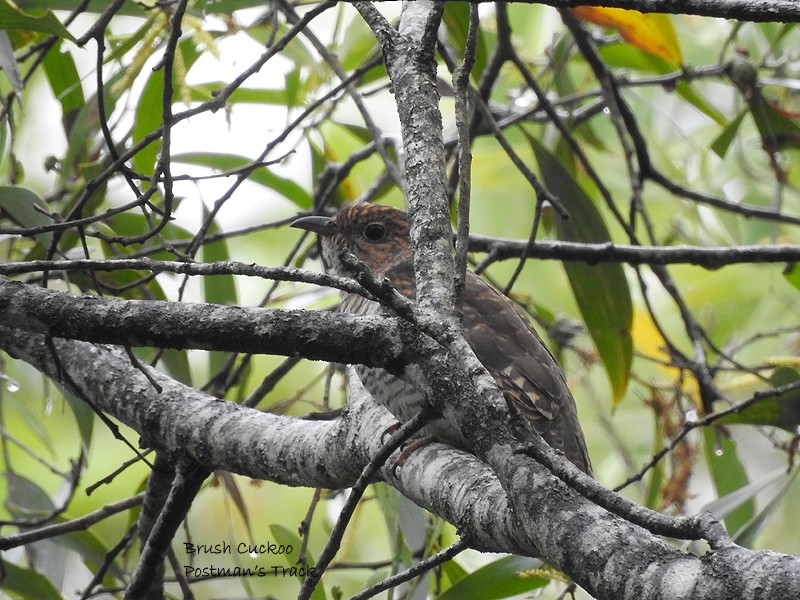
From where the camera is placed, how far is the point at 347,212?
12.1ft

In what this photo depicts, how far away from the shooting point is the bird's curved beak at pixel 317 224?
3531 mm

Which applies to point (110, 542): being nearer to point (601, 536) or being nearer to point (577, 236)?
point (577, 236)

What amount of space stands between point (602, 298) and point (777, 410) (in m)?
0.83

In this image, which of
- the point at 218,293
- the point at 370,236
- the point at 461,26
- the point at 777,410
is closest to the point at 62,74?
the point at 218,293

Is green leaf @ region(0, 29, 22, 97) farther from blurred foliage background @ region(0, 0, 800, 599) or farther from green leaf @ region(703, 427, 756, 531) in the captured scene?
green leaf @ region(703, 427, 756, 531)

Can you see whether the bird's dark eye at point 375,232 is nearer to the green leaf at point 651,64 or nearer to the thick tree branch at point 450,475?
the thick tree branch at point 450,475

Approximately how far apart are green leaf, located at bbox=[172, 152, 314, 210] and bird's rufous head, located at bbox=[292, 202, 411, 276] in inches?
12.6

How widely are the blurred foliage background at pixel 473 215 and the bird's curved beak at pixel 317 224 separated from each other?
0.37 feet

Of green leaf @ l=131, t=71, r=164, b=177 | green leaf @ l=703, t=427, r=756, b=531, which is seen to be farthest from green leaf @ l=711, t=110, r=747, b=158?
green leaf @ l=131, t=71, r=164, b=177

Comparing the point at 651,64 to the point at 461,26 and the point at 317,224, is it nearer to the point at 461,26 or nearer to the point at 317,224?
the point at 461,26

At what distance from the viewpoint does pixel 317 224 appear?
3566 mm

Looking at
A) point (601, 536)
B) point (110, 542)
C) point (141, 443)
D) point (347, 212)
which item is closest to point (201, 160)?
point (347, 212)

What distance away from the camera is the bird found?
267cm

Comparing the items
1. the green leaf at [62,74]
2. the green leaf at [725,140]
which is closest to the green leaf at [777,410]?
the green leaf at [725,140]
